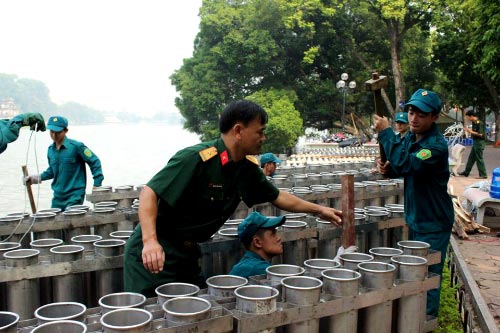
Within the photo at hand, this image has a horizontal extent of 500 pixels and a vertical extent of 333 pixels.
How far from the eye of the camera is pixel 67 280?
10.6 feet

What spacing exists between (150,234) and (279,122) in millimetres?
Result: 21108

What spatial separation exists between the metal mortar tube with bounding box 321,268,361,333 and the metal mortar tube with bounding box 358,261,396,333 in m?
0.12

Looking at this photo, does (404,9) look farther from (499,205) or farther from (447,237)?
(447,237)

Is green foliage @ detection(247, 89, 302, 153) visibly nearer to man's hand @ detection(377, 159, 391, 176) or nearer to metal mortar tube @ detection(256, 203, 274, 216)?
metal mortar tube @ detection(256, 203, 274, 216)

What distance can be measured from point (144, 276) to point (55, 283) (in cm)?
67

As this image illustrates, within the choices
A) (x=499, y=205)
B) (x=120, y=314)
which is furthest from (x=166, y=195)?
(x=499, y=205)

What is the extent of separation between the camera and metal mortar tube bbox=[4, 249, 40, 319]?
307cm

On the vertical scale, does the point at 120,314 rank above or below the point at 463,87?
below

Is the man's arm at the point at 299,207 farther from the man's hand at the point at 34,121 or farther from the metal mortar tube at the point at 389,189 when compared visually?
the man's hand at the point at 34,121

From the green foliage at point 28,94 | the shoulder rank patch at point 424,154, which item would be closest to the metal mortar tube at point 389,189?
the shoulder rank patch at point 424,154

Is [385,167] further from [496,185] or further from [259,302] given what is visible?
[496,185]

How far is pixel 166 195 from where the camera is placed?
2.81 m

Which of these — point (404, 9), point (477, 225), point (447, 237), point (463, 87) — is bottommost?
point (477, 225)

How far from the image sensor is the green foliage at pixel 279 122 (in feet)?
77.6
